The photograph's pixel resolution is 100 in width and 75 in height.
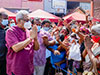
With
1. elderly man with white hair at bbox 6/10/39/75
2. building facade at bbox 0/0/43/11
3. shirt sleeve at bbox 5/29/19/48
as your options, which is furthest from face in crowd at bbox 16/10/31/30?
building facade at bbox 0/0/43/11

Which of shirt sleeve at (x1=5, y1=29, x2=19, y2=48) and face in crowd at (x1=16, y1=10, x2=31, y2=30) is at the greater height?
face in crowd at (x1=16, y1=10, x2=31, y2=30)

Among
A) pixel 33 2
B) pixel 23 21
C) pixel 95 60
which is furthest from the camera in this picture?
pixel 33 2

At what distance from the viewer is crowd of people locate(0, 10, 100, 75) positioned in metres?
2.47

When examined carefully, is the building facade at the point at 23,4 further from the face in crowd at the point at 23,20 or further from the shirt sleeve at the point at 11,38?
the shirt sleeve at the point at 11,38

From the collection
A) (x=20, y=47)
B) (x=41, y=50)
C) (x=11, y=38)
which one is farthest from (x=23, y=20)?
(x=41, y=50)

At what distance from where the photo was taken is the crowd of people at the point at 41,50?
247 centimetres

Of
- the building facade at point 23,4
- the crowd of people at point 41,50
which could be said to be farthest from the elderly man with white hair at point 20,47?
the building facade at point 23,4

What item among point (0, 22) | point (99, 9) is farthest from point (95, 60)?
point (99, 9)

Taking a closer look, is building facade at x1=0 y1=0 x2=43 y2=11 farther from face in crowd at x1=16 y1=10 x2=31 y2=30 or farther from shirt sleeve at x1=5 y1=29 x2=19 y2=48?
shirt sleeve at x1=5 y1=29 x2=19 y2=48

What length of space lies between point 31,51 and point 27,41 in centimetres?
27

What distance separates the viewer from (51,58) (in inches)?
168

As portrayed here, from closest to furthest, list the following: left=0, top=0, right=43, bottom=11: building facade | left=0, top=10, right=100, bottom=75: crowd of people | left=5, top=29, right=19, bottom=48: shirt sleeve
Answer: left=0, top=10, right=100, bottom=75: crowd of people, left=5, top=29, right=19, bottom=48: shirt sleeve, left=0, top=0, right=43, bottom=11: building facade

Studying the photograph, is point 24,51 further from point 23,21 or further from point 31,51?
point 23,21

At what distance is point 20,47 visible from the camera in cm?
265
